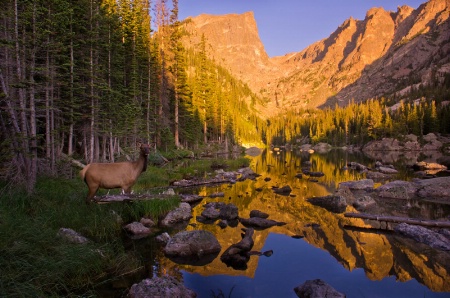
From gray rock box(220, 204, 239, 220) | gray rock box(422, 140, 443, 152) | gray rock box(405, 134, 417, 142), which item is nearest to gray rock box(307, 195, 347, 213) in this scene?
gray rock box(220, 204, 239, 220)

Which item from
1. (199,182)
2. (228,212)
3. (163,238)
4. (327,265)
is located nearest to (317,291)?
(327,265)

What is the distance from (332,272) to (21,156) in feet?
40.6

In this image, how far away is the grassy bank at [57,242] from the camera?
17.9 feet

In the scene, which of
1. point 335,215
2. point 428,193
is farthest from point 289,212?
point 428,193

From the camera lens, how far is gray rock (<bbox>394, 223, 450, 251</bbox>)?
10453 mm

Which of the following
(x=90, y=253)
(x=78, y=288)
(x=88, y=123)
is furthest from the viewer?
(x=88, y=123)

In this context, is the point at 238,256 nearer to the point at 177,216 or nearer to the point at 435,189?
the point at 177,216

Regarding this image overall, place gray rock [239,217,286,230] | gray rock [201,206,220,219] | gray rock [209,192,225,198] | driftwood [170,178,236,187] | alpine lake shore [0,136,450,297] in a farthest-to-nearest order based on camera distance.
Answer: driftwood [170,178,236,187]
gray rock [209,192,225,198]
gray rock [201,206,220,219]
gray rock [239,217,286,230]
alpine lake shore [0,136,450,297]

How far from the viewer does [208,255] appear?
9961 mm

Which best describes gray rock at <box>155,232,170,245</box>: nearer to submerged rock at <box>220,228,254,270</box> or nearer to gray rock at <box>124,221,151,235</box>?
gray rock at <box>124,221,151,235</box>

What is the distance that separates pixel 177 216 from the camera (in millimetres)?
13758

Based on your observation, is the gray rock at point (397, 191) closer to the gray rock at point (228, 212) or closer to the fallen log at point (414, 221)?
the fallen log at point (414, 221)

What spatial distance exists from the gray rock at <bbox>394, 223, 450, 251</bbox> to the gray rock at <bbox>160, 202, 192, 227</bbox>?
982 centimetres

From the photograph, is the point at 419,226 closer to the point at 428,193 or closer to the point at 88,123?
the point at 428,193
